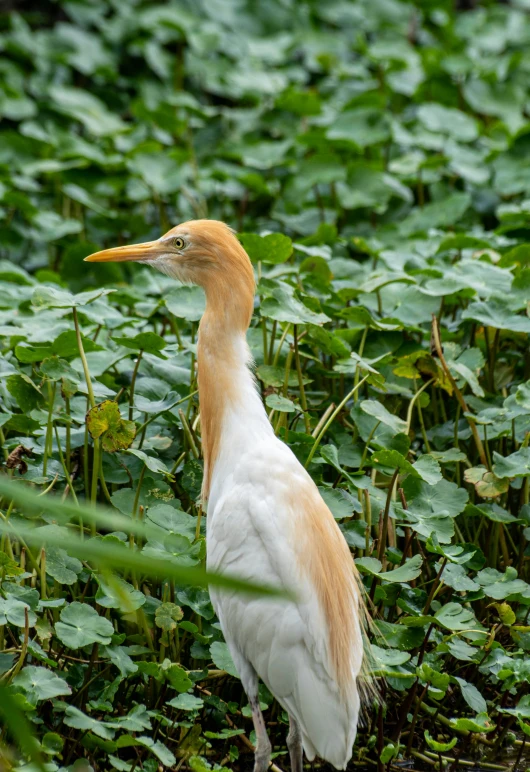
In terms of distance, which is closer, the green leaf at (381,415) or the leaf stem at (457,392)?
the green leaf at (381,415)

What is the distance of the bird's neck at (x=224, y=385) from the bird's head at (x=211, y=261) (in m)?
0.02

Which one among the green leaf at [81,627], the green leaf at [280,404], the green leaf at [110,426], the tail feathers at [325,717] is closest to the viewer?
the tail feathers at [325,717]

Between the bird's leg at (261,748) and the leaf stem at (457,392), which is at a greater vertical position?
the leaf stem at (457,392)

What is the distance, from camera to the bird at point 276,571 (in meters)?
2.33

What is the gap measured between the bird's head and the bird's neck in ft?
0.05

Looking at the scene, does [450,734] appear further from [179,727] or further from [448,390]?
[448,390]

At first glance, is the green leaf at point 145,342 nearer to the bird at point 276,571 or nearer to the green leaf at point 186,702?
the bird at point 276,571

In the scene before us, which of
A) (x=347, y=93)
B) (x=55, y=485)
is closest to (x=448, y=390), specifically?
(x=55, y=485)

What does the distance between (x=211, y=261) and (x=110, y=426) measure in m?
0.53

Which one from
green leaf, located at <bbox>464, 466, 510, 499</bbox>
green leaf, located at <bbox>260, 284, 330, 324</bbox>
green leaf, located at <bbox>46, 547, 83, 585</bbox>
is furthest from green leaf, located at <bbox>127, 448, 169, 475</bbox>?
green leaf, located at <bbox>464, 466, 510, 499</bbox>

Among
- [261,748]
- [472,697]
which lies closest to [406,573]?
[472,697]

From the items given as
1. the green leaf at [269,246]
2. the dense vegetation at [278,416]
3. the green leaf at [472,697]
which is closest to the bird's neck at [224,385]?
the dense vegetation at [278,416]

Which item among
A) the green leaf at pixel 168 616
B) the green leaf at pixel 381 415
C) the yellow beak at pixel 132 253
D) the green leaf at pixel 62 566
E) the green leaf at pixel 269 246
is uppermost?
the yellow beak at pixel 132 253

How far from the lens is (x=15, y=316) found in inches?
147
